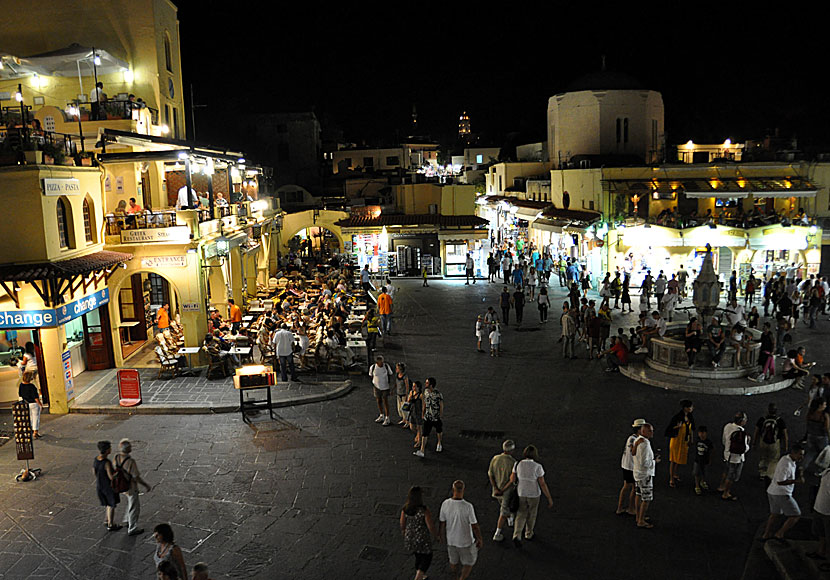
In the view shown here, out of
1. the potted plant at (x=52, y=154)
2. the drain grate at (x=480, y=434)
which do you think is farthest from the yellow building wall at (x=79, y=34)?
the drain grate at (x=480, y=434)

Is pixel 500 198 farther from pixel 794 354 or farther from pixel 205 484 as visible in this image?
pixel 205 484

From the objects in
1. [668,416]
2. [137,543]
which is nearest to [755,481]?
[668,416]

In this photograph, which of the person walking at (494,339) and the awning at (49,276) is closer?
the awning at (49,276)

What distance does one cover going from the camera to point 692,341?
15742 millimetres

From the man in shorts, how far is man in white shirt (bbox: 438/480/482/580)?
4.26 meters

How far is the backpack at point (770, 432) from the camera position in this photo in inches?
401

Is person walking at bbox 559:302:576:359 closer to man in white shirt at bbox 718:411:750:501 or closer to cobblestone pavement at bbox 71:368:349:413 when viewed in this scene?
cobblestone pavement at bbox 71:368:349:413

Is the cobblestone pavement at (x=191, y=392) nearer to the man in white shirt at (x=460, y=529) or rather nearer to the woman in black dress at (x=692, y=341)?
the man in white shirt at (x=460, y=529)

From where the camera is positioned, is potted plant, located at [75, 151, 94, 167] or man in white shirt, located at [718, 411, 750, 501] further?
potted plant, located at [75, 151, 94, 167]

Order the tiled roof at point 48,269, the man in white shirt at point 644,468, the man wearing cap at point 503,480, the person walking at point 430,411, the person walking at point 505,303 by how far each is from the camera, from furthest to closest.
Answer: the person walking at point 505,303, the tiled roof at point 48,269, the person walking at point 430,411, the man in white shirt at point 644,468, the man wearing cap at point 503,480

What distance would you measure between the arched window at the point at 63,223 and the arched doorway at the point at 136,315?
2321 millimetres

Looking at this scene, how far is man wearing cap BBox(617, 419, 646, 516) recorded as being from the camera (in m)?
9.19

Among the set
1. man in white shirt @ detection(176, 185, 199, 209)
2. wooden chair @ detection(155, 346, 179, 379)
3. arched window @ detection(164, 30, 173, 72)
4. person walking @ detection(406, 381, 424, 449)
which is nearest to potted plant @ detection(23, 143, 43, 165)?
man in white shirt @ detection(176, 185, 199, 209)

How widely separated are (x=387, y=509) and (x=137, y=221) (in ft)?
37.8
